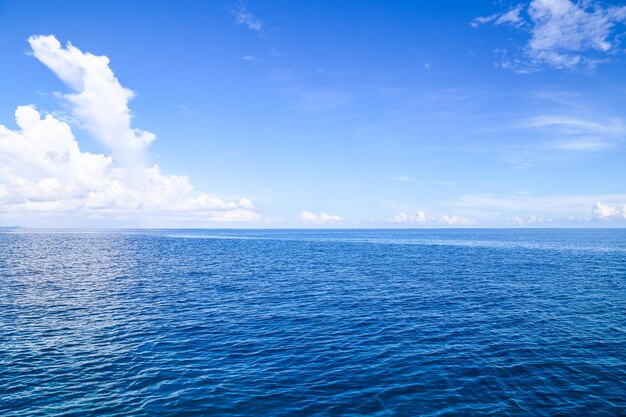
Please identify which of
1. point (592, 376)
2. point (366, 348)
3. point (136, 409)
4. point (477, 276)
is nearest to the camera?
point (136, 409)

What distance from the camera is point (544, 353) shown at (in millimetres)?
29906

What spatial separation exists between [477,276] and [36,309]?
73.9 metres

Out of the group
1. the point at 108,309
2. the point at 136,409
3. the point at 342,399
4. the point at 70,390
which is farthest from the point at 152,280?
the point at 342,399

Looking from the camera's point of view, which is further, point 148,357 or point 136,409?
point 148,357

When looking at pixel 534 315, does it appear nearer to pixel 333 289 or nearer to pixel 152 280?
pixel 333 289

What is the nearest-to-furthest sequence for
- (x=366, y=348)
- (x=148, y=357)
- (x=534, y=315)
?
(x=148, y=357) < (x=366, y=348) < (x=534, y=315)

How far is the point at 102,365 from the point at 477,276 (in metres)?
67.3

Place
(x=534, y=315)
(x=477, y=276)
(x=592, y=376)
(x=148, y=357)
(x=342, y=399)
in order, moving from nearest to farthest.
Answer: (x=342, y=399) → (x=592, y=376) → (x=148, y=357) → (x=534, y=315) → (x=477, y=276)

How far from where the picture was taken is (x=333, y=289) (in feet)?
190

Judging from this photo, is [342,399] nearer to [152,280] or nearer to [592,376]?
[592,376]

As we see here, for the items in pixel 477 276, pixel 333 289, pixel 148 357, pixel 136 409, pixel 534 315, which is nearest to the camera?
pixel 136 409

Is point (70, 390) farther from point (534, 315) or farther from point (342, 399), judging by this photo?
point (534, 315)

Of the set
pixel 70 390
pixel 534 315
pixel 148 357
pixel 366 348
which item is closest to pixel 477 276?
pixel 534 315

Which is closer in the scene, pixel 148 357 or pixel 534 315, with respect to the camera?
pixel 148 357
